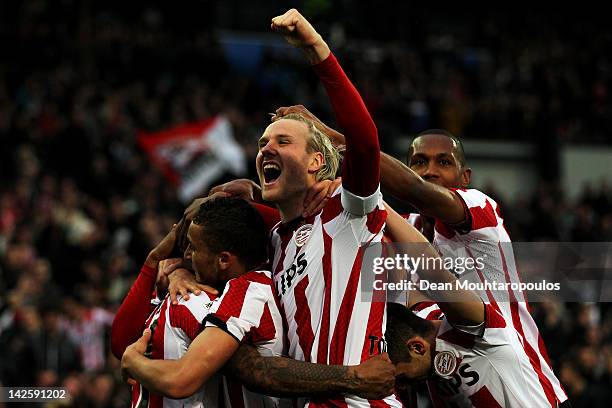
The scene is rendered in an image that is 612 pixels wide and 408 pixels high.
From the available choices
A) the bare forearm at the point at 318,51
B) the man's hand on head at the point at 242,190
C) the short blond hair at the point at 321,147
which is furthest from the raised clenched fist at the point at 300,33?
the man's hand on head at the point at 242,190

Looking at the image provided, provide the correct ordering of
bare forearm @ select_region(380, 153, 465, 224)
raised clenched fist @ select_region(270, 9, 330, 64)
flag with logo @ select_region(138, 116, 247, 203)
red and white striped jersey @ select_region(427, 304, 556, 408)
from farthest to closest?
flag with logo @ select_region(138, 116, 247, 203), red and white striped jersey @ select_region(427, 304, 556, 408), bare forearm @ select_region(380, 153, 465, 224), raised clenched fist @ select_region(270, 9, 330, 64)

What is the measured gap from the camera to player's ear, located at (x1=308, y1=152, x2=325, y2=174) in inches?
177

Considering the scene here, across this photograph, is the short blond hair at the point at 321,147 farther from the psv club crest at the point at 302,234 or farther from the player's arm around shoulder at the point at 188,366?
the player's arm around shoulder at the point at 188,366

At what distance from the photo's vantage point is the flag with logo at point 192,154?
14.8 meters

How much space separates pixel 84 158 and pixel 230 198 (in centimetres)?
1025

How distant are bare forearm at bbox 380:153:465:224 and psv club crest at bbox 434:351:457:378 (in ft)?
2.24

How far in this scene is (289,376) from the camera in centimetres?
416

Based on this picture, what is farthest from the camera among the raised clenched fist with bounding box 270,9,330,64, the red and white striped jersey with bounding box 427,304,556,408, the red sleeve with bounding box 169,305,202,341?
the red and white striped jersey with bounding box 427,304,556,408

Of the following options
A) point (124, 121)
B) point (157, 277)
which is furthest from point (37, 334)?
point (157, 277)

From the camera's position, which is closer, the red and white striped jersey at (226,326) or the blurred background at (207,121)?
the red and white striped jersey at (226,326)

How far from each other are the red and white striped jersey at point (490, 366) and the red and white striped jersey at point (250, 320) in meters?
1.00

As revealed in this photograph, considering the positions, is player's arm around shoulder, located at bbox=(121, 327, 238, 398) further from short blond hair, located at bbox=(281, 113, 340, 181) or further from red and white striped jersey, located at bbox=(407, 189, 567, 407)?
red and white striped jersey, located at bbox=(407, 189, 567, 407)

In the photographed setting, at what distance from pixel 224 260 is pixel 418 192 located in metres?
1.03

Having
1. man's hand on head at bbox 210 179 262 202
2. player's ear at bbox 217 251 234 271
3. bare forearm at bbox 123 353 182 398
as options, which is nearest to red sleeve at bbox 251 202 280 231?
man's hand on head at bbox 210 179 262 202
